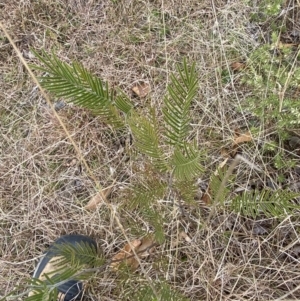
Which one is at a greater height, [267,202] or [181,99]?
[181,99]

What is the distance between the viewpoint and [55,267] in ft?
5.32

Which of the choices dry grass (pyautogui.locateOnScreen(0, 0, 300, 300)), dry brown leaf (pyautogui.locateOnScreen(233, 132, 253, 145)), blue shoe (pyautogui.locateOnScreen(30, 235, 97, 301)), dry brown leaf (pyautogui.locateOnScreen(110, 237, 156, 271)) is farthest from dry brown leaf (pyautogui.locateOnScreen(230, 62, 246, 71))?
blue shoe (pyautogui.locateOnScreen(30, 235, 97, 301))

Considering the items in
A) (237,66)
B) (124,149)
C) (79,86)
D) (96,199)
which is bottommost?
(96,199)

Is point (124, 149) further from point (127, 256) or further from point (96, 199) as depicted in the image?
point (127, 256)

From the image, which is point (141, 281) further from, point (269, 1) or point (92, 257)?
point (269, 1)

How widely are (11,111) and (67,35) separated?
1.42 ft

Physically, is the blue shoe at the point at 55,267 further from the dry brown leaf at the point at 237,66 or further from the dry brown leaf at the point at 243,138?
the dry brown leaf at the point at 237,66

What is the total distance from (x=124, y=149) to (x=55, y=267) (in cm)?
53

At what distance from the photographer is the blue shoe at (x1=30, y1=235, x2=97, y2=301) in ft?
5.43

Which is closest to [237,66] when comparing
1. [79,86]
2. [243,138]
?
[243,138]

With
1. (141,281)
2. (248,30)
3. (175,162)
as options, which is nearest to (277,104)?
(248,30)

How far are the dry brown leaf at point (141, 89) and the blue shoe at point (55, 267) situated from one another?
2.04ft

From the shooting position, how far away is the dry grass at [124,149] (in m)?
1.55

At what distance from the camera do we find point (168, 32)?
77.1 inches
